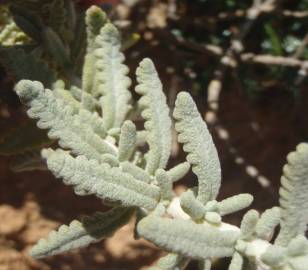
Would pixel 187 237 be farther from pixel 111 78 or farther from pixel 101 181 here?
pixel 111 78

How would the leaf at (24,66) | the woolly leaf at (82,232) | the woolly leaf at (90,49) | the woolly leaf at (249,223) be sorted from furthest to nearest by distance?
the woolly leaf at (90,49) < the leaf at (24,66) < the woolly leaf at (82,232) < the woolly leaf at (249,223)

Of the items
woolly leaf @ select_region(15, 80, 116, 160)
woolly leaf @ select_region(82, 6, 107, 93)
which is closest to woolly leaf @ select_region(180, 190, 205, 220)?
woolly leaf @ select_region(15, 80, 116, 160)

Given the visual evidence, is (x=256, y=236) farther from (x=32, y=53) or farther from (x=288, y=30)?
(x=288, y=30)

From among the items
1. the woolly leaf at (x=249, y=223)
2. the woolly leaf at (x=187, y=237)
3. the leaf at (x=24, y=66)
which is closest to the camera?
the woolly leaf at (x=187, y=237)

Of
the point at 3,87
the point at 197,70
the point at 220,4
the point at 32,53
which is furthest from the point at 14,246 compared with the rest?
the point at 220,4

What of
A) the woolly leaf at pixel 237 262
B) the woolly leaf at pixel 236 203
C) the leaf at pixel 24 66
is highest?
the leaf at pixel 24 66

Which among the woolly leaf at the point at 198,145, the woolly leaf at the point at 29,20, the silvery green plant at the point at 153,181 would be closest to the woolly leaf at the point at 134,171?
the silvery green plant at the point at 153,181

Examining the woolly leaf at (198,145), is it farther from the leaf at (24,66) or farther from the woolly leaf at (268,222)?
the leaf at (24,66)

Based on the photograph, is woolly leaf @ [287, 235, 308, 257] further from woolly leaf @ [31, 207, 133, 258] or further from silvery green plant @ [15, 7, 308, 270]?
woolly leaf @ [31, 207, 133, 258]

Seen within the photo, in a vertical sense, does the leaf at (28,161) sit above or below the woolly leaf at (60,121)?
below
